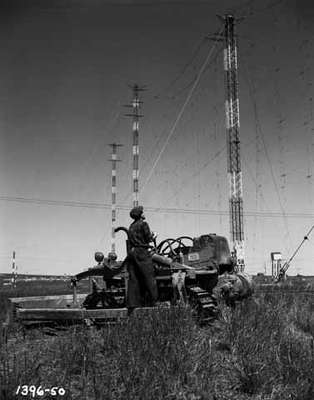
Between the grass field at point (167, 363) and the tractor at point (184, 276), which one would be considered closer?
the grass field at point (167, 363)

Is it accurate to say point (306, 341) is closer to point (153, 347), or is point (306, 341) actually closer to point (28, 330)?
point (153, 347)

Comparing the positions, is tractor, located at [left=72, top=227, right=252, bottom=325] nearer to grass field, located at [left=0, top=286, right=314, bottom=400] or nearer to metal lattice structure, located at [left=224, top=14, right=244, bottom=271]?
grass field, located at [left=0, top=286, right=314, bottom=400]

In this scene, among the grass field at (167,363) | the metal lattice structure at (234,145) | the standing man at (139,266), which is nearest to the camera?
the grass field at (167,363)

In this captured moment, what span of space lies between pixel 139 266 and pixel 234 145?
2101 centimetres

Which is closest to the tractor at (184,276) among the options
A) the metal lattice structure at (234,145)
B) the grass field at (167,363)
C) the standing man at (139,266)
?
the standing man at (139,266)

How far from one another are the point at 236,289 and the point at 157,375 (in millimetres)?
4522

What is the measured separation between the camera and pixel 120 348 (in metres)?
5.58

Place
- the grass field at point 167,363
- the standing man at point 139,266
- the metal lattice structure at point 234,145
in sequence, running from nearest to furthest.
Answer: the grass field at point 167,363 < the standing man at point 139,266 < the metal lattice structure at point 234,145

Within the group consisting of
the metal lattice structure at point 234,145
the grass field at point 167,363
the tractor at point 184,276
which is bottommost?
the grass field at point 167,363

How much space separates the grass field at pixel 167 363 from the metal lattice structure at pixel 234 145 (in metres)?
20.6

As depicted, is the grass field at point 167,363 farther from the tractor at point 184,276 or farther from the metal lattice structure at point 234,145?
the metal lattice structure at point 234,145

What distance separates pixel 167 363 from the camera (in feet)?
17.1

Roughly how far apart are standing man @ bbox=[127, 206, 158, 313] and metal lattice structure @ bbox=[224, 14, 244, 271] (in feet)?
64.3

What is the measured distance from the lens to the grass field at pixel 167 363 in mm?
4734
